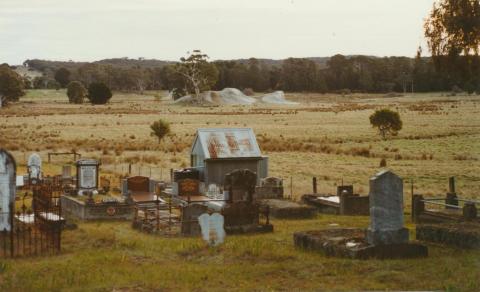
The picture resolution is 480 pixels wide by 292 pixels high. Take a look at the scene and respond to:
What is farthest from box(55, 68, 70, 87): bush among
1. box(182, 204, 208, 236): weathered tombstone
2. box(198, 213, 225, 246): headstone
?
box(198, 213, 225, 246): headstone

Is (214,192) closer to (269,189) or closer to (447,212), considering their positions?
(269,189)

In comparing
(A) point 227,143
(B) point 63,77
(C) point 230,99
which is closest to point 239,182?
(A) point 227,143

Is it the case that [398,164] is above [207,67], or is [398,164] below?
below

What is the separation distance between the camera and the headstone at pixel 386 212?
13172mm

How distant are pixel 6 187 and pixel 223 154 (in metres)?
10.7

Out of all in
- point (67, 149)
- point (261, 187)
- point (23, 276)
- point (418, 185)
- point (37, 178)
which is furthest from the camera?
point (67, 149)

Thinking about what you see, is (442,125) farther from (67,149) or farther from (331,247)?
(331,247)

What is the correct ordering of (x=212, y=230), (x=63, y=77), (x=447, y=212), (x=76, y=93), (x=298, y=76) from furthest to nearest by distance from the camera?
(x=63, y=77), (x=298, y=76), (x=76, y=93), (x=447, y=212), (x=212, y=230)

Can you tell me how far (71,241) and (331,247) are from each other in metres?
6.51

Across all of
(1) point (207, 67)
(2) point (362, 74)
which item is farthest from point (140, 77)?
(2) point (362, 74)

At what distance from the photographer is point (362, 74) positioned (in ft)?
573

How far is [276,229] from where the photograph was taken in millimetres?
18219

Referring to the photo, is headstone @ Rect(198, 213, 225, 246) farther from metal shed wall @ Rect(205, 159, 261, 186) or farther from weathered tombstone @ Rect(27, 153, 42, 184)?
weathered tombstone @ Rect(27, 153, 42, 184)

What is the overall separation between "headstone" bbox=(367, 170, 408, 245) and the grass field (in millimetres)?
796
